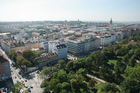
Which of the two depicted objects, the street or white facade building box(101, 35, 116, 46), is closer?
the street

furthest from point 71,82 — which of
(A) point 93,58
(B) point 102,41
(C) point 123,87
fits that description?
(B) point 102,41

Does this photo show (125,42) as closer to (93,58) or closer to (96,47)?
(96,47)

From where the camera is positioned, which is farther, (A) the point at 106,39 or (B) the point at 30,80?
(A) the point at 106,39

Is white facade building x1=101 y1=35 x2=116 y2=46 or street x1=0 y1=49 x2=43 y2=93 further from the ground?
white facade building x1=101 y1=35 x2=116 y2=46

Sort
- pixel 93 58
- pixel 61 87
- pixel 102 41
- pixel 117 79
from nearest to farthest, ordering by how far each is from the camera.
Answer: pixel 61 87
pixel 117 79
pixel 93 58
pixel 102 41

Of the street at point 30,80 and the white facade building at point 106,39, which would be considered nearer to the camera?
the street at point 30,80

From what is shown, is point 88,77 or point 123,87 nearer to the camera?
point 123,87

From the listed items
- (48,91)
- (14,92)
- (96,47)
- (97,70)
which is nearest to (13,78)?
(14,92)

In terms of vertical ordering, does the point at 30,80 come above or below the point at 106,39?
below

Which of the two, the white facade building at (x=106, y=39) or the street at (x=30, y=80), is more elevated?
the white facade building at (x=106, y=39)

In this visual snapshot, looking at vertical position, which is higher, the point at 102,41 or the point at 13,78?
the point at 102,41

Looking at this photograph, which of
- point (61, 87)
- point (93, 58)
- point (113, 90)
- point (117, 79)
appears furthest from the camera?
point (93, 58)
